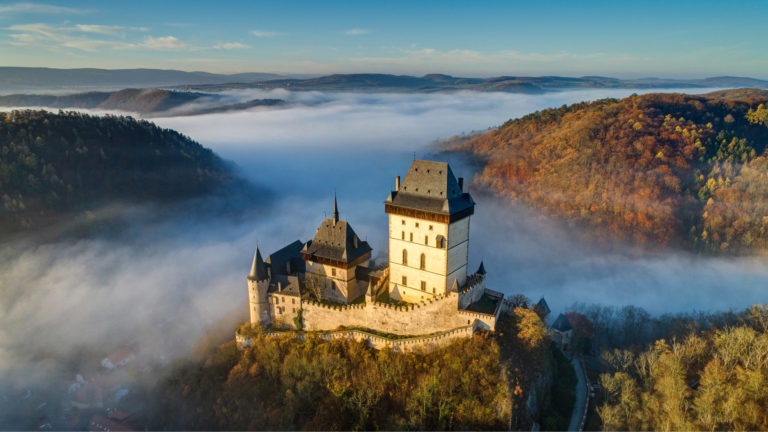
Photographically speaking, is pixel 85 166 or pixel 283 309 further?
pixel 85 166

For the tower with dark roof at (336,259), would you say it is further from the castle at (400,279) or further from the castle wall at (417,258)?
the castle wall at (417,258)

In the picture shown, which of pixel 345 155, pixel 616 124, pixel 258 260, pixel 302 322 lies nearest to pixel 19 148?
pixel 258 260

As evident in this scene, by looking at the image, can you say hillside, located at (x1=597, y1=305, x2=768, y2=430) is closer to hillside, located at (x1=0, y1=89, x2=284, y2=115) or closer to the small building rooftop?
the small building rooftop

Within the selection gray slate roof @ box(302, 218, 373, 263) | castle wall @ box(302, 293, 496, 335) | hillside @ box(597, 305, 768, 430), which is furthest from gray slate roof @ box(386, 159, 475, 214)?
hillside @ box(597, 305, 768, 430)

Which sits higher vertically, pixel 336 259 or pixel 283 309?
pixel 336 259

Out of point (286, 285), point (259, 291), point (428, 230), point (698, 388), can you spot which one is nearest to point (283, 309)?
point (286, 285)

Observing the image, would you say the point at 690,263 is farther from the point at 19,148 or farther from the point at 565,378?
the point at 19,148

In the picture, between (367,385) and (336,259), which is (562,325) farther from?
(336,259)
